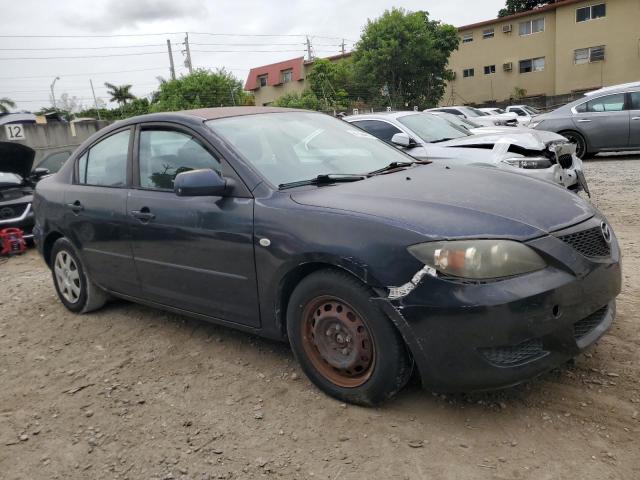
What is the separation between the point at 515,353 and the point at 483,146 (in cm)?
517

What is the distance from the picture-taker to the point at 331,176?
3322 mm

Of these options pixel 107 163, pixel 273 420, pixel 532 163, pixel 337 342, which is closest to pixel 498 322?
pixel 337 342

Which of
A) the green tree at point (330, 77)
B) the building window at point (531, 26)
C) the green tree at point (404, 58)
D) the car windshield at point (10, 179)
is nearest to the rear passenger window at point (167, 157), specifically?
the car windshield at point (10, 179)

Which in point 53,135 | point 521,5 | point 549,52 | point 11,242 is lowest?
point 11,242

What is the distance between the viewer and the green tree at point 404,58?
1451 inches

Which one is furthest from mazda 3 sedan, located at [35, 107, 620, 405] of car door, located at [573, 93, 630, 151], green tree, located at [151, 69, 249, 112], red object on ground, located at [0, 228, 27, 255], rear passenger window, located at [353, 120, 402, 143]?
green tree, located at [151, 69, 249, 112]

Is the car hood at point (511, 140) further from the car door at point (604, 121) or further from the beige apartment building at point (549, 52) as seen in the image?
the beige apartment building at point (549, 52)

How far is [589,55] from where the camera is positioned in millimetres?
36625

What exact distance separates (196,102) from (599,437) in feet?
114

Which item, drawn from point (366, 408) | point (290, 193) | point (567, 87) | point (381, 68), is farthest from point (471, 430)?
point (567, 87)

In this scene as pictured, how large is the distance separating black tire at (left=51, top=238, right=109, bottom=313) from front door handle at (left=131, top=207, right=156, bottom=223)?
3.49ft

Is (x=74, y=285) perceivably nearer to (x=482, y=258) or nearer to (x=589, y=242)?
(x=482, y=258)

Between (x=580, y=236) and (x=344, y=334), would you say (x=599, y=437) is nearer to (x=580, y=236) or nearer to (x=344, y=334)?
(x=580, y=236)

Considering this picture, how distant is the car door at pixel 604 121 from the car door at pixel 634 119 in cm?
7
